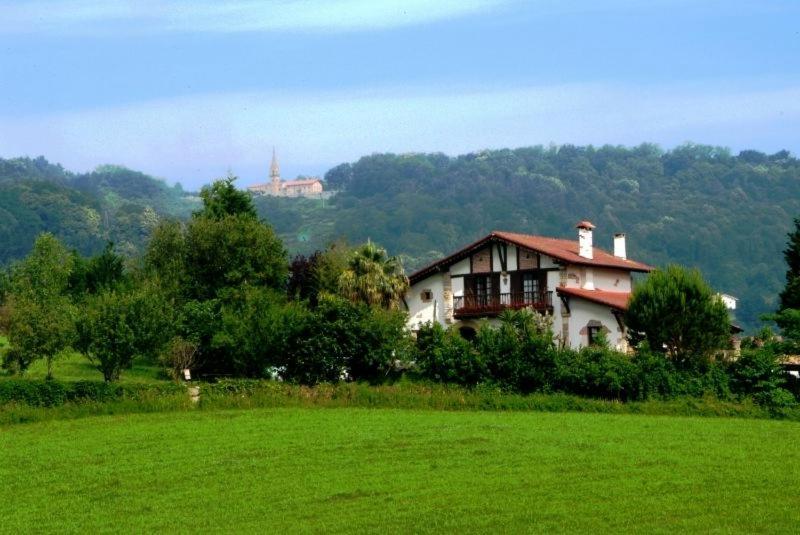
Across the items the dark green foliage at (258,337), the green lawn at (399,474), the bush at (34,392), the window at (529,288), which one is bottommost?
the green lawn at (399,474)

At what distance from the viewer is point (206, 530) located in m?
24.4

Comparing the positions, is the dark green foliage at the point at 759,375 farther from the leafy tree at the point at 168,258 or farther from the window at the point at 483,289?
the leafy tree at the point at 168,258

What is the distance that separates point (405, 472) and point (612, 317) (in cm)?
2914

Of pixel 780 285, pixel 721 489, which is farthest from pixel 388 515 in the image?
pixel 780 285

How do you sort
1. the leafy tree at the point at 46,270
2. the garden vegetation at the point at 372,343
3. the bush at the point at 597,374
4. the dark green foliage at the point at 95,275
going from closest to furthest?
the bush at the point at 597,374 → the garden vegetation at the point at 372,343 → the dark green foliage at the point at 95,275 → the leafy tree at the point at 46,270

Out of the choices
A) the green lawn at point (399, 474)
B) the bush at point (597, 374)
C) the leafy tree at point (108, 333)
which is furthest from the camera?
the leafy tree at point (108, 333)

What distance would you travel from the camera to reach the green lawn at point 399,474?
2497 cm

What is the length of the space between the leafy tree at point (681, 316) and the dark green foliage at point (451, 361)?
694 centimetres

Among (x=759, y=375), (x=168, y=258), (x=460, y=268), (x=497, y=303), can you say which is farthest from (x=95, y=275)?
(x=759, y=375)

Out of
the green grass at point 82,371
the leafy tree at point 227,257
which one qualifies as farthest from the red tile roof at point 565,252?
the green grass at point 82,371

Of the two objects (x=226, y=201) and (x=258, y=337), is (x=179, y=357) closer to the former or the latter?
(x=258, y=337)

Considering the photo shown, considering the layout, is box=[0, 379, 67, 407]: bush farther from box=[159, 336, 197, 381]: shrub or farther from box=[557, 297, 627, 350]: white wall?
box=[557, 297, 627, 350]: white wall

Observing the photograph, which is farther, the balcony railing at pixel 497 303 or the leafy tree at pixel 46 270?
the leafy tree at pixel 46 270

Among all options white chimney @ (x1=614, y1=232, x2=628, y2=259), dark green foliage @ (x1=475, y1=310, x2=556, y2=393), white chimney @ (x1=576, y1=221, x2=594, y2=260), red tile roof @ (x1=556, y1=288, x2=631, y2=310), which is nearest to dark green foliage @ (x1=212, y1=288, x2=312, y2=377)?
dark green foliage @ (x1=475, y1=310, x2=556, y2=393)
